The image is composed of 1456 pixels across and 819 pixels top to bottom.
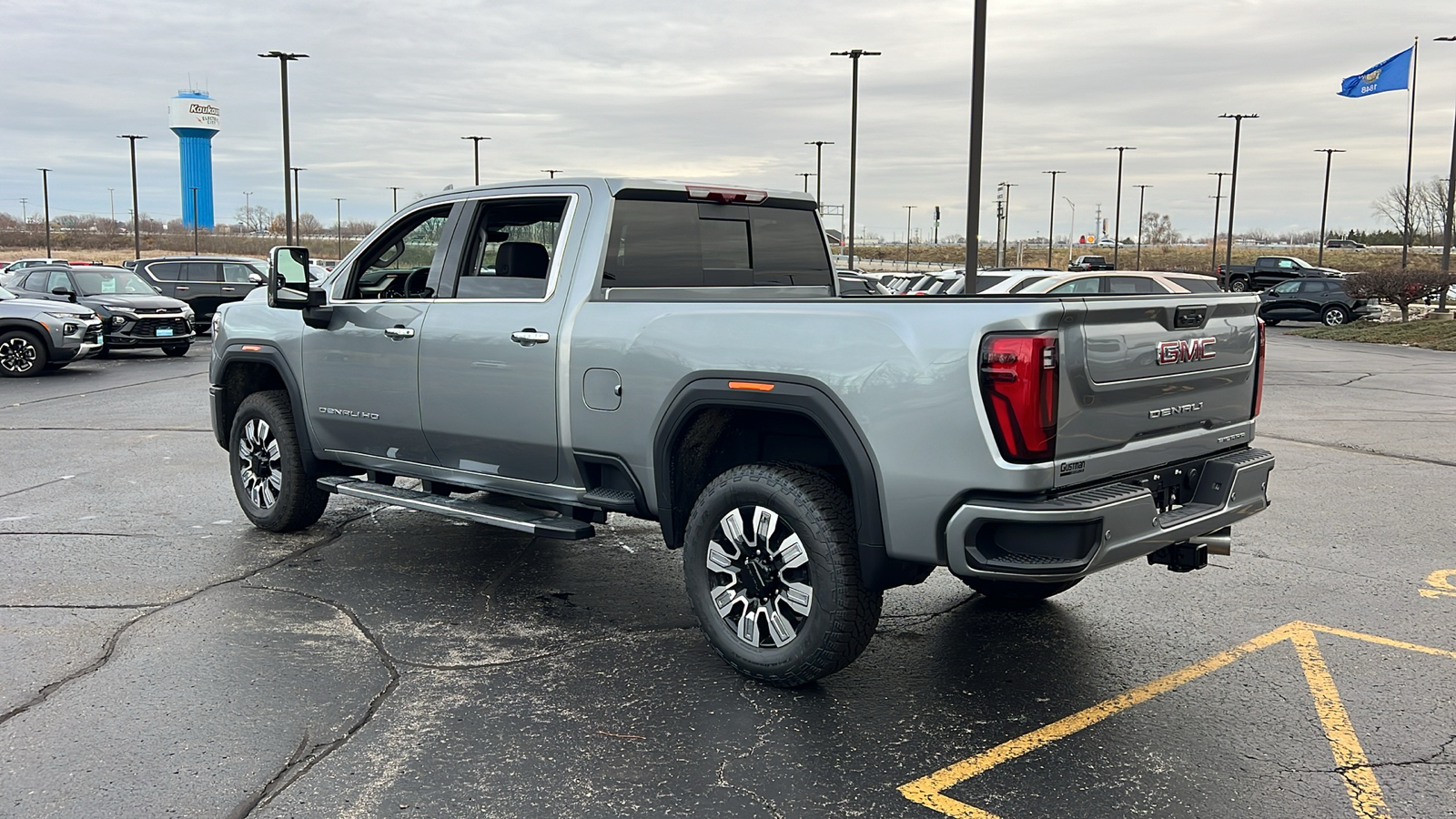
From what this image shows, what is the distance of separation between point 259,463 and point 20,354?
508 inches

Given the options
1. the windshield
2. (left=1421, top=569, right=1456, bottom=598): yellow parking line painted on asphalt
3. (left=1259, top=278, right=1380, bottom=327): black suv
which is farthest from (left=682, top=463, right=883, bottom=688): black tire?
(left=1259, top=278, right=1380, bottom=327): black suv

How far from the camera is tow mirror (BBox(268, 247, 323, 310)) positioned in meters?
6.33

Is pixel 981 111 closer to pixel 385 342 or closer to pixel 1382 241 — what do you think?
pixel 385 342

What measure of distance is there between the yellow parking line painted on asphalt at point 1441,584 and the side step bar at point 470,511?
4272 mm

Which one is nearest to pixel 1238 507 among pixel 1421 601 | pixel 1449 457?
pixel 1421 601

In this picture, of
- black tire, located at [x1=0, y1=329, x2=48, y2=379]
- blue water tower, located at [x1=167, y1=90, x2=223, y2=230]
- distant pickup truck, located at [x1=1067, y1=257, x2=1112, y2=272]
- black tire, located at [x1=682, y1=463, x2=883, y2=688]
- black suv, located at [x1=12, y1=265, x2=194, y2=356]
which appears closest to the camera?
black tire, located at [x1=682, y1=463, x2=883, y2=688]

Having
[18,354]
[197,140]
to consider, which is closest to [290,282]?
[18,354]

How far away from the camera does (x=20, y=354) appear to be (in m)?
17.3

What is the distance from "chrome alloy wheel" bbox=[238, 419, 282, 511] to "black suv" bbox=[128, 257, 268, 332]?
1995cm

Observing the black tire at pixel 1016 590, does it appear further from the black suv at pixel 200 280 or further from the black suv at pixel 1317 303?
the black suv at pixel 1317 303

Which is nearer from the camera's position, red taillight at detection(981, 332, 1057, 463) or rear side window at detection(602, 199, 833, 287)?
red taillight at detection(981, 332, 1057, 463)

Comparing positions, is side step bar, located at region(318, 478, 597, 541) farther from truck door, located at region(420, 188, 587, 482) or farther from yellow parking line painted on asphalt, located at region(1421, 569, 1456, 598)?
yellow parking line painted on asphalt, located at region(1421, 569, 1456, 598)

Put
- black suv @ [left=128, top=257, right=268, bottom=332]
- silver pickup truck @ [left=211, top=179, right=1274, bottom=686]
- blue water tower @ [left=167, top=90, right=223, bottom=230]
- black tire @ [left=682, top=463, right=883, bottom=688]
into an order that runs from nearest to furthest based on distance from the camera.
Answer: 1. silver pickup truck @ [left=211, top=179, right=1274, bottom=686]
2. black tire @ [left=682, top=463, right=883, bottom=688]
3. black suv @ [left=128, top=257, right=268, bottom=332]
4. blue water tower @ [left=167, top=90, right=223, bottom=230]

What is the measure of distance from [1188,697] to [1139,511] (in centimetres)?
97
